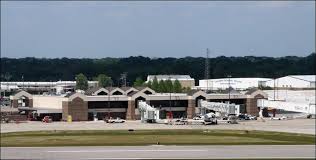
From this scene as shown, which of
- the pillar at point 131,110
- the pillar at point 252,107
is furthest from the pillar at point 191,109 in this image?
the pillar at point 252,107

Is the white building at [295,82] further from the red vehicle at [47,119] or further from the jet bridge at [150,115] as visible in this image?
the red vehicle at [47,119]

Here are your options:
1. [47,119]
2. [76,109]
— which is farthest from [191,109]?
[47,119]

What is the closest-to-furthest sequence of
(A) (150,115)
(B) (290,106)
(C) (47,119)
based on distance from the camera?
(B) (290,106), (A) (150,115), (C) (47,119)

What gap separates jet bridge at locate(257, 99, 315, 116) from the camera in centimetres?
7443

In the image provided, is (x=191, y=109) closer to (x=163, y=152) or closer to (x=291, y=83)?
(x=163, y=152)

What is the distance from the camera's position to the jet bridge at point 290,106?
7443cm

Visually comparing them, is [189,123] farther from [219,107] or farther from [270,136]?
[270,136]

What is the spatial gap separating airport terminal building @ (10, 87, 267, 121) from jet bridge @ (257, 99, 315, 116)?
4.08 meters

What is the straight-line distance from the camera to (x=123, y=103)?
340ft

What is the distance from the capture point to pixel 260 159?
143 ft

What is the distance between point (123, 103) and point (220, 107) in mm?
17419

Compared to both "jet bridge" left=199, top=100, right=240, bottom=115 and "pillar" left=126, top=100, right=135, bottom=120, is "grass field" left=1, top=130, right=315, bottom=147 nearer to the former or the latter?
"jet bridge" left=199, top=100, right=240, bottom=115

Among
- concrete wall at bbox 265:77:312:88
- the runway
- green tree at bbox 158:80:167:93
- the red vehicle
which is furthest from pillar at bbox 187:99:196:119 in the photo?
concrete wall at bbox 265:77:312:88

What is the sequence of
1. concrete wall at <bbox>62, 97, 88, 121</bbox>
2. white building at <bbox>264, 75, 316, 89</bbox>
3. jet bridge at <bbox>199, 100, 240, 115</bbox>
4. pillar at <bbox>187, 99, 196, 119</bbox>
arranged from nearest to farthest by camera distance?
1. jet bridge at <bbox>199, 100, 240, 115</bbox>
2. concrete wall at <bbox>62, 97, 88, 121</bbox>
3. pillar at <bbox>187, 99, 196, 119</bbox>
4. white building at <bbox>264, 75, 316, 89</bbox>
